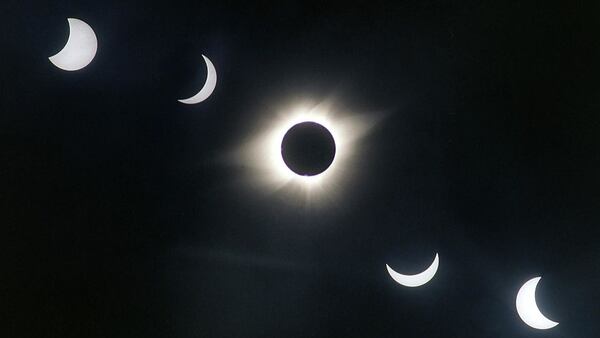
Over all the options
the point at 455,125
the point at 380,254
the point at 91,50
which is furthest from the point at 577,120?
the point at 91,50

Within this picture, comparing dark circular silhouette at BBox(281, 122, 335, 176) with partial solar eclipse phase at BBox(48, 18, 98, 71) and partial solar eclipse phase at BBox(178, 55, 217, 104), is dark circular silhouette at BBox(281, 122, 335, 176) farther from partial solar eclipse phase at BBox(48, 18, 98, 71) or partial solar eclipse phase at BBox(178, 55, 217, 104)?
partial solar eclipse phase at BBox(48, 18, 98, 71)

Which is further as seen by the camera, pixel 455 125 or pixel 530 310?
pixel 455 125

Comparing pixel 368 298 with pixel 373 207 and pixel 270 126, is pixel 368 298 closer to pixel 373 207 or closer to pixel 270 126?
pixel 373 207

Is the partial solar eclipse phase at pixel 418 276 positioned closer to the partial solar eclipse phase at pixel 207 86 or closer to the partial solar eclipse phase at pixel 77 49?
the partial solar eclipse phase at pixel 207 86

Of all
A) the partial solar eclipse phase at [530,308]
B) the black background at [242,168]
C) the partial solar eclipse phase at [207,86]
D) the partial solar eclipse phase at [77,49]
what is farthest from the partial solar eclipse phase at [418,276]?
the partial solar eclipse phase at [77,49]

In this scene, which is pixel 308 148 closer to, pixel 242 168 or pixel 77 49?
pixel 242 168

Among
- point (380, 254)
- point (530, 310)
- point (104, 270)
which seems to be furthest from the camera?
point (104, 270)

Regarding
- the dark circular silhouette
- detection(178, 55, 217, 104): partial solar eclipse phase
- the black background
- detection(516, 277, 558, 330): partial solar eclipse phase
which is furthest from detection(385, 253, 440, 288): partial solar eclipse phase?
detection(178, 55, 217, 104): partial solar eclipse phase
